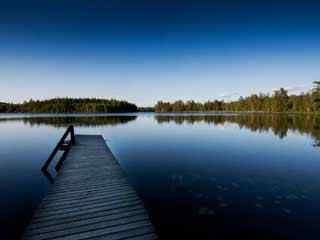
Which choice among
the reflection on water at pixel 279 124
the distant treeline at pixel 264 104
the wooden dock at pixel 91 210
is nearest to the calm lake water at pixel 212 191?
the wooden dock at pixel 91 210

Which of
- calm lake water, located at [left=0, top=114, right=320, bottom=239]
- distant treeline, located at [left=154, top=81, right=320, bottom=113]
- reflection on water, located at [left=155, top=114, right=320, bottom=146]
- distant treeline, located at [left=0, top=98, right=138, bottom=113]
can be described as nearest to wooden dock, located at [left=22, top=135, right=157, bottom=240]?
calm lake water, located at [left=0, top=114, right=320, bottom=239]

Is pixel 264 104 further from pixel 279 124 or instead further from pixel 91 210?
pixel 91 210

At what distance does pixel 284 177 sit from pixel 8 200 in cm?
1137

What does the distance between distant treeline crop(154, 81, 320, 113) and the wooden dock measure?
264ft

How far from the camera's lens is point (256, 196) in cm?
780

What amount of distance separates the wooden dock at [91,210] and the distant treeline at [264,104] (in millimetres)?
80347

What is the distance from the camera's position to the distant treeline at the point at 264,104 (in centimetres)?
7724

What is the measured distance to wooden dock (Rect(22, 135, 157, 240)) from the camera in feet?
15.0

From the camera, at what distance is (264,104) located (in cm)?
10331

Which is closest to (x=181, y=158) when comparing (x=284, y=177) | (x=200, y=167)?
(x=200, y=167)

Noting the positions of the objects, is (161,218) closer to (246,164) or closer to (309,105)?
(246,164)

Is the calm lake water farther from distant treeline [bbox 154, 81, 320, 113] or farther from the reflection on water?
distant treeline [bbox 154, 81, 320, 113]

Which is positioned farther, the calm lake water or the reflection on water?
the reflection on water

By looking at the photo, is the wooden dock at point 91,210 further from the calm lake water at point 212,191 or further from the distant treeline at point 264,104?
the distant treeline at point 264,104
